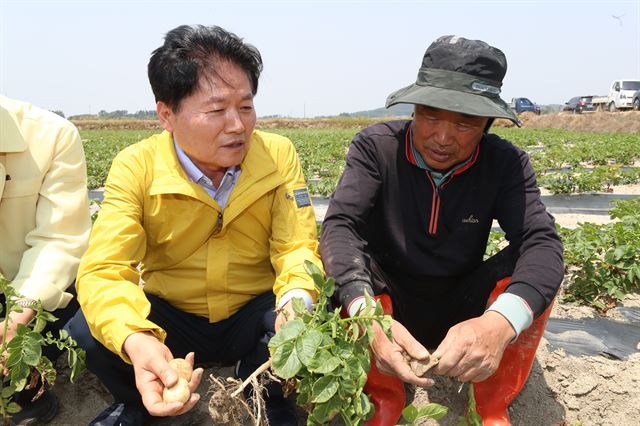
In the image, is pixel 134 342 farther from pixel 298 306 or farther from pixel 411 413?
pixel 411 413

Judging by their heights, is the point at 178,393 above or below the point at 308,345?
below

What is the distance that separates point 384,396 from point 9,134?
1791mm

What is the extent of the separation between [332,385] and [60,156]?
1.56 meters

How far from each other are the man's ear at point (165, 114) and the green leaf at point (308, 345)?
102 centimetres

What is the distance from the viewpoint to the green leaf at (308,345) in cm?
139

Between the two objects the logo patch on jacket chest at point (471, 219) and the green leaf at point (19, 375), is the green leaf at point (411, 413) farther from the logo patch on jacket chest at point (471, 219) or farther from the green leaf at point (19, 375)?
the green leaf at point (19, 375)

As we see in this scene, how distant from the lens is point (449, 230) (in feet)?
A: 7.43

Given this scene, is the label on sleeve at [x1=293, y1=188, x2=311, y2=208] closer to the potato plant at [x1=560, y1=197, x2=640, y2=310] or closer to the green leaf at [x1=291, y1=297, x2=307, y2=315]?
the green leaf at [x1=291, y1=297, x2=307, y2=315]

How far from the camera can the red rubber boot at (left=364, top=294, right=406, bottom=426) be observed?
2020 millimetres

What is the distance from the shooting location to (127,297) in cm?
176

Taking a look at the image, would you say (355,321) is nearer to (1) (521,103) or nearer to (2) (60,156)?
(2) (60,156)

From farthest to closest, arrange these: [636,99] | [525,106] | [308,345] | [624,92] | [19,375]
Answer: [525,106]
[624,92]
[636,99]
[19,375]
[308,345]

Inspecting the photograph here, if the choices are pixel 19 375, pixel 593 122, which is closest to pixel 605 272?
pixel 19 375

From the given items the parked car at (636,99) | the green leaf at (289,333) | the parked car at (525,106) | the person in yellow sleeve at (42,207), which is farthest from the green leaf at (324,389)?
the parked car at (525,106)
